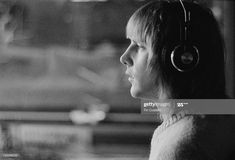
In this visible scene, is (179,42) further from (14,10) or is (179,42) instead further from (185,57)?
(14,10)

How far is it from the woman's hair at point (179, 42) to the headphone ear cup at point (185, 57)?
16 millimetres

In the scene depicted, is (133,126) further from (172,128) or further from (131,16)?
(131,16)

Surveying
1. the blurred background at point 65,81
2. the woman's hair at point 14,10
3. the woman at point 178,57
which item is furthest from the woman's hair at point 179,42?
the woman's hair at point 14,10

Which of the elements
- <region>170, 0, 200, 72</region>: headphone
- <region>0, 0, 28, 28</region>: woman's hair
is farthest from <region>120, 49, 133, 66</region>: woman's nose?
<region>0, 0, 28, 28</region>: woman's hair

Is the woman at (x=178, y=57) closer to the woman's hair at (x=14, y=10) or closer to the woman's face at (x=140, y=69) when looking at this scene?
the woman's face at (x=140, y=69)

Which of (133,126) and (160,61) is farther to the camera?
(133,126)

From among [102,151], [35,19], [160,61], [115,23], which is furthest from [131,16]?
[102,151]

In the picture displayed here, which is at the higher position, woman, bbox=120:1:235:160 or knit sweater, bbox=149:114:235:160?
woman, bbox=120:1:235:160

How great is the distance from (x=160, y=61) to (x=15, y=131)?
51cm

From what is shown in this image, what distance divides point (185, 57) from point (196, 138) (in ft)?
0.82

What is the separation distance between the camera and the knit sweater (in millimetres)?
932

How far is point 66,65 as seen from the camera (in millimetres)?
1251

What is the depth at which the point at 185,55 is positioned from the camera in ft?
3.60

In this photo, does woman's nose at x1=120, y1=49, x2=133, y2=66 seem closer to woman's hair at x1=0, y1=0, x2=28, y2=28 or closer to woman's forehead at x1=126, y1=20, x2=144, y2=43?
woman's forehead at x1=126, y1=20, x2=144, y2=43
